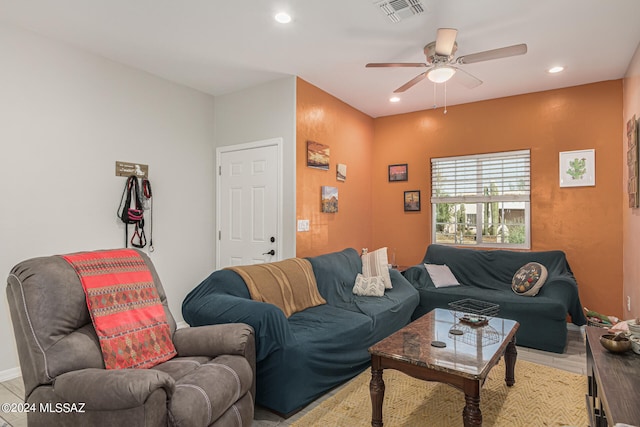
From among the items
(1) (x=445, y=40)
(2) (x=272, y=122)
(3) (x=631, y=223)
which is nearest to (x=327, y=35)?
(1) (x=445, y=40)

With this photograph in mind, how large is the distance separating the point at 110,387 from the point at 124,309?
60 centimetres

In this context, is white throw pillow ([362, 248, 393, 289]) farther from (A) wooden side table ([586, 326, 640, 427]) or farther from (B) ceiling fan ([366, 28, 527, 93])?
(A) wooden side table ([586, 326, 640, 427])

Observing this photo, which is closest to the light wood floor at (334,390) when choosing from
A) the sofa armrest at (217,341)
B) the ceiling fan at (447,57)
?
the sofa armrest at (217,341)

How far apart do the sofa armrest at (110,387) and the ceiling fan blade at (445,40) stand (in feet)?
8.69

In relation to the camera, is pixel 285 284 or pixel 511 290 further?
pixel 511 290

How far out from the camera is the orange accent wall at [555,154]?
4047 millimetres

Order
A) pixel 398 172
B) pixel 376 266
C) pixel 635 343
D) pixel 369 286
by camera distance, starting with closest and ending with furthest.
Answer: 1. pixel 635 343
2. pixel 369 286
3. pixel 376 266
4. pixel 398 172

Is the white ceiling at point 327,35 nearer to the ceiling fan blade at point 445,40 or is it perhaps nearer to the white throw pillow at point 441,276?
the ceiling fan blade at point 445,40

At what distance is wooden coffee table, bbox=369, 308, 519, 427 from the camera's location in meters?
1.87

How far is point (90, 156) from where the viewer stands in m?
3.40

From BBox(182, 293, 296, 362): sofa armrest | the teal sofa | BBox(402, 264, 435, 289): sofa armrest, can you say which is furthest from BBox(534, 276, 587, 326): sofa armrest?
BBox(182, 293, 296, 362): sofa armrest

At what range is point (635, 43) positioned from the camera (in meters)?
3.18

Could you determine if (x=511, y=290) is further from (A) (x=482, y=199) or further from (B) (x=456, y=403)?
(B) (x=456, y=403)

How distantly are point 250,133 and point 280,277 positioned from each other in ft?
6.36
